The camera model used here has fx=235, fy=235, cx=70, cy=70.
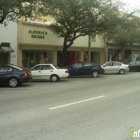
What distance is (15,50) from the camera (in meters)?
22.2

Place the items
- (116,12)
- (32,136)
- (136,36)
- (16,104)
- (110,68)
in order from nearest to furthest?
1. (32,136)
2. (16,104)
3. (116,12)
4. (110,68)
5. (136,36)

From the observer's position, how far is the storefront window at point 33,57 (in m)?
23.6

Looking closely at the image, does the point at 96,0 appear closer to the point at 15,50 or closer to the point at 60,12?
the point at 60,12

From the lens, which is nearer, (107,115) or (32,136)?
(32,136)

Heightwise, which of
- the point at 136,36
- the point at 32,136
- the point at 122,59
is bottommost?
the point at 32,136

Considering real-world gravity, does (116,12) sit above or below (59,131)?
above

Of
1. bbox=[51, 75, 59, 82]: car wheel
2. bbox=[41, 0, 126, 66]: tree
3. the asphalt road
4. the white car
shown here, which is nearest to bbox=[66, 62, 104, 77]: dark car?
bbox=[41, 0, 126, 66]: tree

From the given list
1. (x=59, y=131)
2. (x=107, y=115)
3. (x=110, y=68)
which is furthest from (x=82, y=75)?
(x=59, y=131)

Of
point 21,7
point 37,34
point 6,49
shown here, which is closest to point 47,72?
point 21,7

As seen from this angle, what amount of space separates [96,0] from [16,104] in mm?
12640

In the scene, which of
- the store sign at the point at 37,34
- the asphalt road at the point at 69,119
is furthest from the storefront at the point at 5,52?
the asphalt road at the point at 69,119

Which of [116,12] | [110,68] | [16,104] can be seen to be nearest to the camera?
[16,104]

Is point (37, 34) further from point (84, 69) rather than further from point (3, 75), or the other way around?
point (3, 75)

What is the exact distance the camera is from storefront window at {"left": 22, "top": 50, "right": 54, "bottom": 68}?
77.3ft
